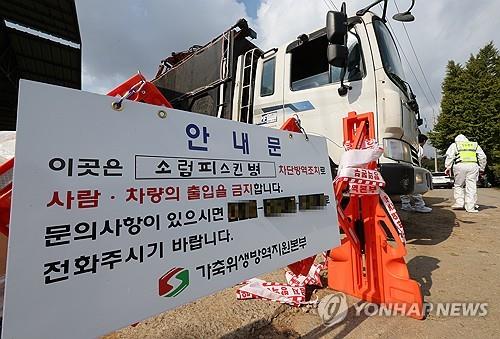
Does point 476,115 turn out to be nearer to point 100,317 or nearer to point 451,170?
point 451,170

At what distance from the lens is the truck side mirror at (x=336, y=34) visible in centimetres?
242

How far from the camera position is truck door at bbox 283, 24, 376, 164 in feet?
9.48

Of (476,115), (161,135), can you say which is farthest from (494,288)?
(476,115)

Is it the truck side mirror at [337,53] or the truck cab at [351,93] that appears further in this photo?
the truck cab at [351,93]

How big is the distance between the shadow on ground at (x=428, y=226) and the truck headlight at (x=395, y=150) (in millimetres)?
1283

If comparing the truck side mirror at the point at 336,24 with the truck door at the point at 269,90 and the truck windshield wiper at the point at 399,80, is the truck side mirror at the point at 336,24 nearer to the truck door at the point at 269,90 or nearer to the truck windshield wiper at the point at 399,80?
the truck windshield wiper at the point at 399,80

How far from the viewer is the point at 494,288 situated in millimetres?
2146

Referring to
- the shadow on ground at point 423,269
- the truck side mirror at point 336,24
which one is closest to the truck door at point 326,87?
the truck side mirror at point 336,24

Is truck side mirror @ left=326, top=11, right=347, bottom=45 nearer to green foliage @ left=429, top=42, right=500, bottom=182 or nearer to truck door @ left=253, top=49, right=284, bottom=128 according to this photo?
truck door @ left=253, top=49, right=284, bottom=128

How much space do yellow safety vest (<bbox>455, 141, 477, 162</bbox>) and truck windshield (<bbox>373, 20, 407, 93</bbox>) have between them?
3.44 m

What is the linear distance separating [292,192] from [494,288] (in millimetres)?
2037

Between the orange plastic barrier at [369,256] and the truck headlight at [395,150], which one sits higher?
the truck headlight at [395,150]

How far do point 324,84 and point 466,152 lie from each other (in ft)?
14.6

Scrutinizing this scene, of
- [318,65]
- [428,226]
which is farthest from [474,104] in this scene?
[318,65]
